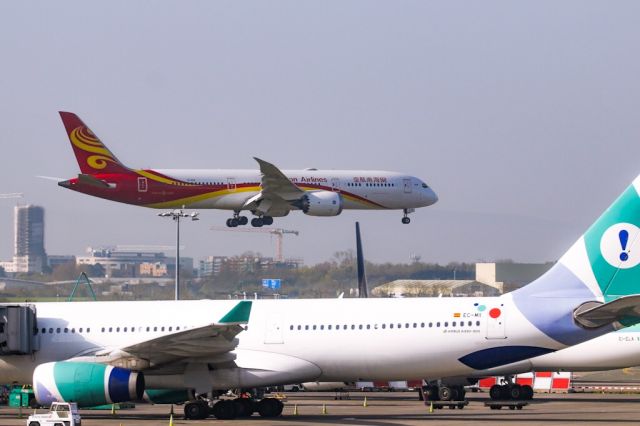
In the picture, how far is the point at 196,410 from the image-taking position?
3109 cm

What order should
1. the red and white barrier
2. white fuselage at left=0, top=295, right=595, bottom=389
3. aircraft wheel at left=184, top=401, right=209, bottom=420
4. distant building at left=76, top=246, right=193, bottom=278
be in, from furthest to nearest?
distant building at left=76, top=246, right=193, bottom=278, the red and white barrier, aircraft wheel at left=184, top=401, right=209, bottom=420, white fuselage at left=0, top=295, right=595, bottom=389

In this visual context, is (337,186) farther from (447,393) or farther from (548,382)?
(447,393)

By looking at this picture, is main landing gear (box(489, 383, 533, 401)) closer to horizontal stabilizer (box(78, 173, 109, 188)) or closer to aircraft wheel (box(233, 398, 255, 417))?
aircraft wheel (box(233, 398, 255, 417))

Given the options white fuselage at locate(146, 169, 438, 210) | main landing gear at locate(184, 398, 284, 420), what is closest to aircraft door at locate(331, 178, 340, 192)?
white fuselage at locate(146, 169, 438, 210)

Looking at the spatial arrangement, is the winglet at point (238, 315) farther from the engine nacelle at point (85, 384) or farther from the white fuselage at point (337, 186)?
the white fuselage at point (337, 186)

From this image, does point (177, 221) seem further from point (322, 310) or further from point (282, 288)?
point (322, 310)

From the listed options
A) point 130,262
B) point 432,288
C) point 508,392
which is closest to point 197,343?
point 508,392

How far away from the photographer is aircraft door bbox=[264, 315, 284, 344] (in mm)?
31703

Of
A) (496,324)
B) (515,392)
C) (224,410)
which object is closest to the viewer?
(496,324)

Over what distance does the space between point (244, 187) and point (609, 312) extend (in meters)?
36.4

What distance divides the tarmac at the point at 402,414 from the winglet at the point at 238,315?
252cm

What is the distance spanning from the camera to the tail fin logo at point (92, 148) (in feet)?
209

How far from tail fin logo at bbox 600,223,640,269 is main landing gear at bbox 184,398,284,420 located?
9.29 meters

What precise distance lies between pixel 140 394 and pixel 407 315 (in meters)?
6.82
